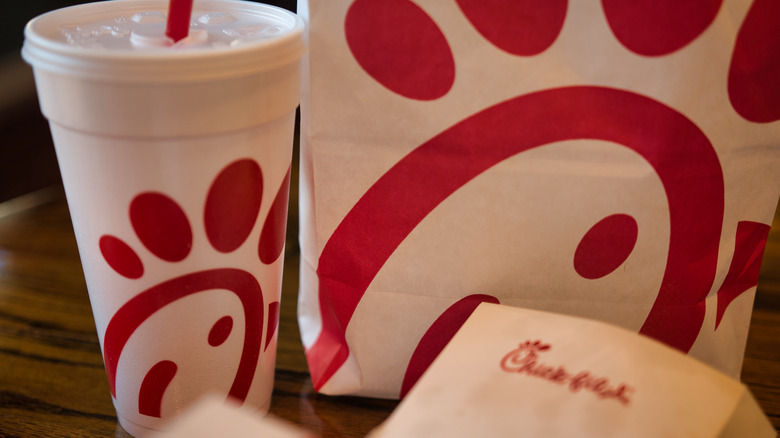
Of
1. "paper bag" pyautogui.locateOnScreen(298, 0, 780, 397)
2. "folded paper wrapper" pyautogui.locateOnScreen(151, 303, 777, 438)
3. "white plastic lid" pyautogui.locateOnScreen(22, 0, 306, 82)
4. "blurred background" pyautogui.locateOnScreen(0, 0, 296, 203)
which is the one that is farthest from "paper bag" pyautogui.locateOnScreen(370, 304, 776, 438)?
"blurred background" pyautogui.locateOnScreen(0, 0, 296, 203)

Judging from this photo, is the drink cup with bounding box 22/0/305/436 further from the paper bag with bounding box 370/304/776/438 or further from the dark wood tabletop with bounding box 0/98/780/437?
the paper bag with bounding box 370/304/776/438

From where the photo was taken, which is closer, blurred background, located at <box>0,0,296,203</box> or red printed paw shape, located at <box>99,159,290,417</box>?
red printed paw shape, located at <box>99,159,290,417</box>

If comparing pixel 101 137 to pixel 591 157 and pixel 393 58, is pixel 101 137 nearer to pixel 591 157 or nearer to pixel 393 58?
pixel 393 58

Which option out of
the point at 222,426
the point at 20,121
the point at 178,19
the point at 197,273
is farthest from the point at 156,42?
the point at 20,121

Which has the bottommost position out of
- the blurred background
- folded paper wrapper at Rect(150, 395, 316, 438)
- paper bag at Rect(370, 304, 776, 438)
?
the blurred background

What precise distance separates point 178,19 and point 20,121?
2.36 feet

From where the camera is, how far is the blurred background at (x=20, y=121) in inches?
40.1

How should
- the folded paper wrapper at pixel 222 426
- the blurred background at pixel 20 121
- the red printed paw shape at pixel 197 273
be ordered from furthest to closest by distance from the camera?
1. the blurred background at pixel 20 121
2. the red printed paw shape at pixel 197 273
3. the folded paper wrapper at pixel 222 426

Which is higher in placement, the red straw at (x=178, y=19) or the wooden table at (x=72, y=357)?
the red straw at (x=178, y=19)

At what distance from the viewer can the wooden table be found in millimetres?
558

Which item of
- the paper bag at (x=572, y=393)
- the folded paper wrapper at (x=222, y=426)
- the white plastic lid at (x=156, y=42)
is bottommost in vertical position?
the paper bag at (x=572, y=393)

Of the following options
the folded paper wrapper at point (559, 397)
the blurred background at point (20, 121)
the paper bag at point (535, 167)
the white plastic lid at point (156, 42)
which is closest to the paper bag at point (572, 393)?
the folded paper wrapper at point (559, 397)

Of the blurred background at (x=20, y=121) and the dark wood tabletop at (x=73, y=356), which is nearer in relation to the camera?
the dark wood tabletop at (x=73, y=356)

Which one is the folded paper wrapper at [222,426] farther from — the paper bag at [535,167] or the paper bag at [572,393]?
the paper bag at [535,167]
